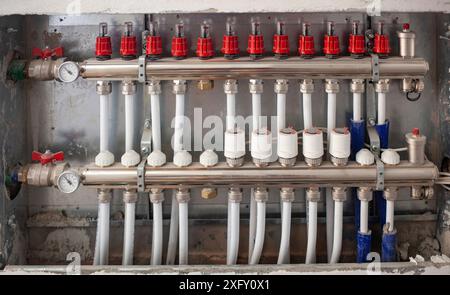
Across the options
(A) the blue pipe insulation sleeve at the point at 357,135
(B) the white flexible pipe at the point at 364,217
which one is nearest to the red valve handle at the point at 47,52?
(A) the blue pipe insulation sleeve at the point at 357,135

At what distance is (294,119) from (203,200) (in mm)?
386

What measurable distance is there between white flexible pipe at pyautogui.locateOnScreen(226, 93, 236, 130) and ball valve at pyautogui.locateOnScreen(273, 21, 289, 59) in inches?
7.0

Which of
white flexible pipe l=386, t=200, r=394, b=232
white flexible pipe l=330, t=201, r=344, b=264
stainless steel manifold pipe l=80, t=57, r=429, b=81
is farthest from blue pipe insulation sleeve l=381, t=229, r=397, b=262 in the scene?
stainless steel manifold pipe l=80, t=57, r=429, b=81

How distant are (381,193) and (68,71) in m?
1.00

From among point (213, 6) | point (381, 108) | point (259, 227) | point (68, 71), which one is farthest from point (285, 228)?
point (68, 71)

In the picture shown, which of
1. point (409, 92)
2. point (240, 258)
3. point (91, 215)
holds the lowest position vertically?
point (240, 258)

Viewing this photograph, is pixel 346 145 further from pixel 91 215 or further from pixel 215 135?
pixel 91 215

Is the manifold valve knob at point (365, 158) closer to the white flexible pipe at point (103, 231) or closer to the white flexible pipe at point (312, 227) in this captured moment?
the white flexible pipe at point (312, 227)

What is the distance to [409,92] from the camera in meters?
1.73

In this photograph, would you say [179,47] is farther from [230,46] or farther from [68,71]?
[68,71]

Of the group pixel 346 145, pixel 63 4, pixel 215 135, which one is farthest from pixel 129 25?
pixel 346 145

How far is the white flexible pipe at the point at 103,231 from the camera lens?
1669 mm

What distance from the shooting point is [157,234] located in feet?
5.47

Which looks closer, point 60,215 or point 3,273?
point 3,273
